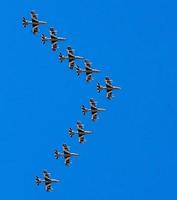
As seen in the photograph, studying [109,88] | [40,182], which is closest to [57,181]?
[40,182]

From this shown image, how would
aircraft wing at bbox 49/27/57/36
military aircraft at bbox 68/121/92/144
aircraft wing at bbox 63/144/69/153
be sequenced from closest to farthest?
military aircraft at bbox 68/121/92/144, aircraft wing at bbox 63/144/69/153, aircraft wing at bbox 49/27/57/36

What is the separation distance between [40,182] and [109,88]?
29.0 metres

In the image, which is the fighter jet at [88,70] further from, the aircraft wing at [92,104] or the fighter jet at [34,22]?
the fighter jet at [34,22]

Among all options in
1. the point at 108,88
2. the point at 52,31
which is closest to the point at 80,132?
the point at 108,88

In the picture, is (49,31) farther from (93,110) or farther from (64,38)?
(93,110)

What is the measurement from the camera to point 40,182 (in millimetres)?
162875

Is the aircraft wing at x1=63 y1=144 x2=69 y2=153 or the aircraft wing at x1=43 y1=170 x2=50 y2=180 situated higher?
the aircraft wing at x1=63 y1=144 x2=69 y2=153

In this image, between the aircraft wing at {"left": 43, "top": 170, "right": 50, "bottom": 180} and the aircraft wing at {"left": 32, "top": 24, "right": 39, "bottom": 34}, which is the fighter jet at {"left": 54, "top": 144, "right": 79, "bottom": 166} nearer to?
the aircraft wing at {"left": 43, "top": 170, "right": 50, "bottom": 180}

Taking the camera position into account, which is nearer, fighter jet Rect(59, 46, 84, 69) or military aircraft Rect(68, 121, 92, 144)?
military aircraft Rect(68, 121, 92, 144)

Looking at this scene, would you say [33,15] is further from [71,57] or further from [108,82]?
[108,82]

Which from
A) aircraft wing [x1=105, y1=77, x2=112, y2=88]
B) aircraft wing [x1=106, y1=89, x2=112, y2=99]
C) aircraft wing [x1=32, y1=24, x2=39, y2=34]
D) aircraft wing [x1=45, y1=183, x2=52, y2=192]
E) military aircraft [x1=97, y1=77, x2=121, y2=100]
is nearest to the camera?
aircraft wing [x1=45, y1=183, x2=52, y2=192]

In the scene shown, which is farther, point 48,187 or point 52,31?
point 52,31

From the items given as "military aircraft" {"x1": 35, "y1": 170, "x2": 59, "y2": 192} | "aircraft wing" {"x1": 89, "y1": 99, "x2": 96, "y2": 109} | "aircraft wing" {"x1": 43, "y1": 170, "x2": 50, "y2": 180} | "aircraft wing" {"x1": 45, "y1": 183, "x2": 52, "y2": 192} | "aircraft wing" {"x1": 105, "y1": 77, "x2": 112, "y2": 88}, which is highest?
"aircraft wing" {"x1": 105, "y1": 77, "x2": 112, "y2": 88}

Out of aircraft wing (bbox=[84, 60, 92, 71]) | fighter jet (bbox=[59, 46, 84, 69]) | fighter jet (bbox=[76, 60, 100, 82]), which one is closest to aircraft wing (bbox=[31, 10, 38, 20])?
fighter jet (bbox=[59, 46, 84, 69])
